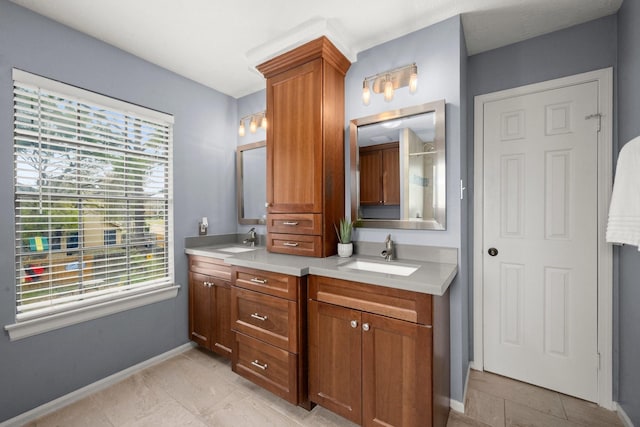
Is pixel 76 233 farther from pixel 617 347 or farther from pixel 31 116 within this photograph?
pixel 617 347

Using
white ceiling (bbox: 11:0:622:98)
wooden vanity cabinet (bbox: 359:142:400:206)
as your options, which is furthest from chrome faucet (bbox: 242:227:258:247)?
white ceiling (bbox: 11:0:622:98)

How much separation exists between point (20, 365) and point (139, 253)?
92 centimetres

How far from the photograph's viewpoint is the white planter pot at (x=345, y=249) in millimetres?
2008

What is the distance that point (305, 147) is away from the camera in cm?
203

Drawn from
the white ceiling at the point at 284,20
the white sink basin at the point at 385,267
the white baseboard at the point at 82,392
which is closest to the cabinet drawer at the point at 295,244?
the white sink basin at the point at 385,267

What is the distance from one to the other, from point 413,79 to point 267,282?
1.68m

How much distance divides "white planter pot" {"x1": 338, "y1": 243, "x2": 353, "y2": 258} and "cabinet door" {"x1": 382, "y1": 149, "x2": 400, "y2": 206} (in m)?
0.43

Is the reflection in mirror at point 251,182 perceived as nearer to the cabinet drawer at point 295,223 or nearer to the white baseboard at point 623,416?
the cabinet drawer at point 295,223

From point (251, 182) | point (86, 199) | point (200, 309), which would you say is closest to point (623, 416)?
point (200, 309)

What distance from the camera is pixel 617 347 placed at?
5.54 ft

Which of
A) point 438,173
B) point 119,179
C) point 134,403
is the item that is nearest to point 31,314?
point 134,403

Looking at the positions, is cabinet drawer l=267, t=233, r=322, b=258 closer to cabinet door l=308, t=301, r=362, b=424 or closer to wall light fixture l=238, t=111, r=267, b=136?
cabinet door l=308, t=301, r=362, b=424

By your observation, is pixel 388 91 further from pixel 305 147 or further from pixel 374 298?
pixel 374 298

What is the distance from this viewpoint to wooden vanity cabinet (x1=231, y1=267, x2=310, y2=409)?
5.41ft
